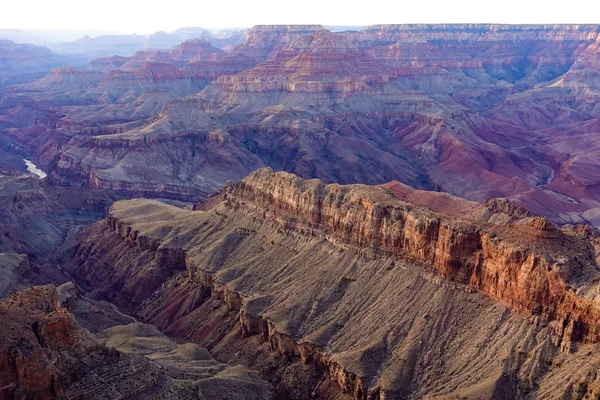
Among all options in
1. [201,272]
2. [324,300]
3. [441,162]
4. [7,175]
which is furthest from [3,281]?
[441,162]

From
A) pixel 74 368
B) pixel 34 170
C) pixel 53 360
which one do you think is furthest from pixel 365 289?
pixel 34 170

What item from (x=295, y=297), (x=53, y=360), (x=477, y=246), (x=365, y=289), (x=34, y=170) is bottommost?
(x=34, y=170)

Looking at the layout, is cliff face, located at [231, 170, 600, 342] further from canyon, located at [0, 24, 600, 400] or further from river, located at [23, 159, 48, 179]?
river, located at [23, 159, 48, 179]

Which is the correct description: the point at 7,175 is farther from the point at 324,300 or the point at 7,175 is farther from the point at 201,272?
the point at 324,300

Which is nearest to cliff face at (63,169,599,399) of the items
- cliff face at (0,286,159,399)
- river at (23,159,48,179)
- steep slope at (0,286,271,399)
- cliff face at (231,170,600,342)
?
cliff face at (231,170,600,342)

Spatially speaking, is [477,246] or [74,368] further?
[477,246]

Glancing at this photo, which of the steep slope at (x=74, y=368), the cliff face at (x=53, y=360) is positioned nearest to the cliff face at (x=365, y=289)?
the steep slope at (x=74, y=368)

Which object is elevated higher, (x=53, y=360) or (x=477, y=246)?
(x=477, y=246)

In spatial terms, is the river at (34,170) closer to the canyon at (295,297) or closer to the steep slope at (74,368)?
the canyon at (295,297)

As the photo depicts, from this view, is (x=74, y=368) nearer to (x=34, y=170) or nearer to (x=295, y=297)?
(x=295, y=297)
